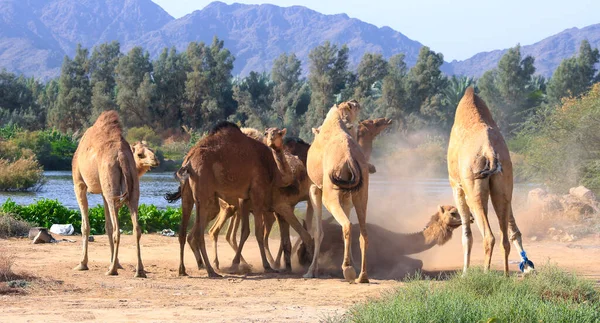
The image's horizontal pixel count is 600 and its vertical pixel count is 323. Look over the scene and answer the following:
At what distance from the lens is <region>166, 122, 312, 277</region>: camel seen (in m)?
12.1

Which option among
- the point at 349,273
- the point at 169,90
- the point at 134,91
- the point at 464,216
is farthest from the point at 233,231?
the point at 169,90

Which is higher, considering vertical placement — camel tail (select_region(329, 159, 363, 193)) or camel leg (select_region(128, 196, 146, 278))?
camel tail (select_region(329, 159, 363, 193))

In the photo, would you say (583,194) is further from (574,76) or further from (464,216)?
(574,76)

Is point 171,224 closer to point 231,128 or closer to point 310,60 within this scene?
point 231,128

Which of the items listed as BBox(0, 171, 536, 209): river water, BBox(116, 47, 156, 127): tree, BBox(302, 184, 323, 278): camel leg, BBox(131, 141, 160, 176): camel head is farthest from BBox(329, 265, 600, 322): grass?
BBox(116, 47, 156, 127): tree

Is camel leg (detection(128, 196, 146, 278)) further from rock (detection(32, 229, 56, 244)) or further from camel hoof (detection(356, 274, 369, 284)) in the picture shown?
rock (detection(32, 229, 56, 244))

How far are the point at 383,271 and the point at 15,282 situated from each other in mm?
5214

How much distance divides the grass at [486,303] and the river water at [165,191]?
37.8 ft

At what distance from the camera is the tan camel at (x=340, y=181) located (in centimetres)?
1123

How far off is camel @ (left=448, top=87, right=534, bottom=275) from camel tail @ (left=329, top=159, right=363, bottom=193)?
1280 mm

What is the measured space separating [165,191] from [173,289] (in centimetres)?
2405

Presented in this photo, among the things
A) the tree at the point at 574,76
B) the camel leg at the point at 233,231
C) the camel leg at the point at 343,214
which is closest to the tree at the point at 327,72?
the tree at the point at 574,76

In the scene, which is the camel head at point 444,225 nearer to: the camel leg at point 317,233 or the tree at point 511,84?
the camel leg at point 317,233

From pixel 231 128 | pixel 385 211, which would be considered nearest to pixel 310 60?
pixel 385 211
